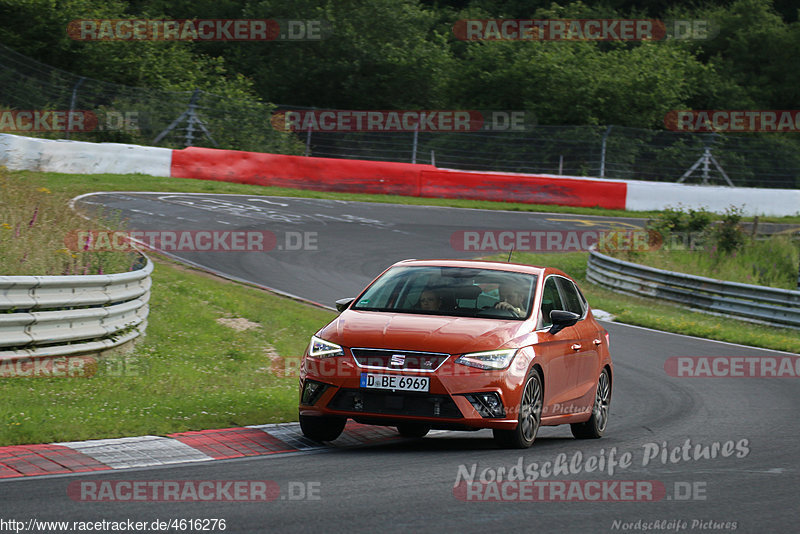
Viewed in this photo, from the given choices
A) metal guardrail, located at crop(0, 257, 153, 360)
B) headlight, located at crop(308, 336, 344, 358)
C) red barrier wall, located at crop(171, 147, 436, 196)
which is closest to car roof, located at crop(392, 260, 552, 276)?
headlight, located at crop(308, 336, 344, 358)

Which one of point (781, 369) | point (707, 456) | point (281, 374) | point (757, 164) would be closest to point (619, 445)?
point (707, 456)

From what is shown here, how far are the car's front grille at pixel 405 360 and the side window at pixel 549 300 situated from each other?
4.82 ft

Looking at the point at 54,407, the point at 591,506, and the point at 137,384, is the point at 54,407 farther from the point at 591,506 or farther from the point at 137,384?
the point at 591,506

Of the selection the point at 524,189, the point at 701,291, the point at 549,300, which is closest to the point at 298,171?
the point at 524,189

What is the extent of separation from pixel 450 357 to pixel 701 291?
649 inches

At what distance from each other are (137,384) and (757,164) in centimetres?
3082

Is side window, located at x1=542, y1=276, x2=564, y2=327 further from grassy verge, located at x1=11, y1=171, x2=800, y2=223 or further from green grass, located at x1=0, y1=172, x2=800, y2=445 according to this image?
grassy verge, located at x1=11, y1=171, x2=800, y2=223

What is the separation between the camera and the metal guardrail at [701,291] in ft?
73.4

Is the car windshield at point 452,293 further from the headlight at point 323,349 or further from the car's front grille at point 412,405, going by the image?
the car's front grille at point 412,405

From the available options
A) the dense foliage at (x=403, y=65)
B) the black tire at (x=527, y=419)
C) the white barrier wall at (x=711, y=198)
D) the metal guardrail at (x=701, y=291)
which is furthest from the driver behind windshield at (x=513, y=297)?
the dense foliage at (x=403, y=65)

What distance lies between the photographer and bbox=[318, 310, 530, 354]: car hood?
852 cm

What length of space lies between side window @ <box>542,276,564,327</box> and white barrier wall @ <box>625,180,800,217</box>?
1036 inches

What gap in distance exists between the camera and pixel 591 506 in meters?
6.80

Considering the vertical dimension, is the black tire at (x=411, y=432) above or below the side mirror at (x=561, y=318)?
below
